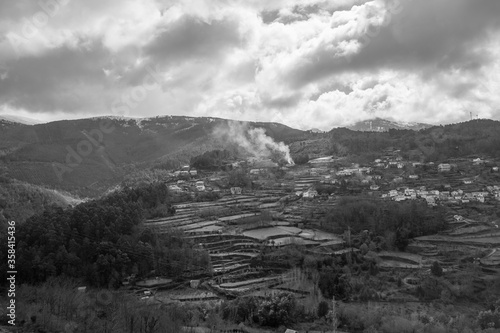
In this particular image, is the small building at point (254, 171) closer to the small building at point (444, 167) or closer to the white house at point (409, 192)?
the white house at point (409, 192)

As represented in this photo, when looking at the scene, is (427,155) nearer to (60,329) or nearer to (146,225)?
(146,225)

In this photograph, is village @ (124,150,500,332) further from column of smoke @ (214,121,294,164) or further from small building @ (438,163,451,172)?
column of smoke @ (214,121,294,164)

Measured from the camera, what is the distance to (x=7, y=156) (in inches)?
2245

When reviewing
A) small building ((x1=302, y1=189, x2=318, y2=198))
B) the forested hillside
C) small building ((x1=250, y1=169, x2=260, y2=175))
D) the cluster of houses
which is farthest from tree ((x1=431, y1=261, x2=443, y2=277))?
small building ((x1=250, y1=169, x2=260, y2=175))

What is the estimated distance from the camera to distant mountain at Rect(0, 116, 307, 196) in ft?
182

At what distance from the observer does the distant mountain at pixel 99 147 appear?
55.6m

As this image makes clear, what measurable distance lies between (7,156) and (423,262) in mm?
52867

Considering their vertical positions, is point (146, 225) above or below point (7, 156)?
below

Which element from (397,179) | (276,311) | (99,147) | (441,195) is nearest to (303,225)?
(441,195)

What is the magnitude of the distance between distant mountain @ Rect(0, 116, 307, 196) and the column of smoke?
1.44m

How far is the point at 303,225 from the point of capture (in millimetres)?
31219

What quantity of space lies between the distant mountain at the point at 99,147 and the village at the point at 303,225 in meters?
15.6

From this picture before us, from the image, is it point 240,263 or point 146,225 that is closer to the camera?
point 240,263

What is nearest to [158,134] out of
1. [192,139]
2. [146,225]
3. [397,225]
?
[192,139]
